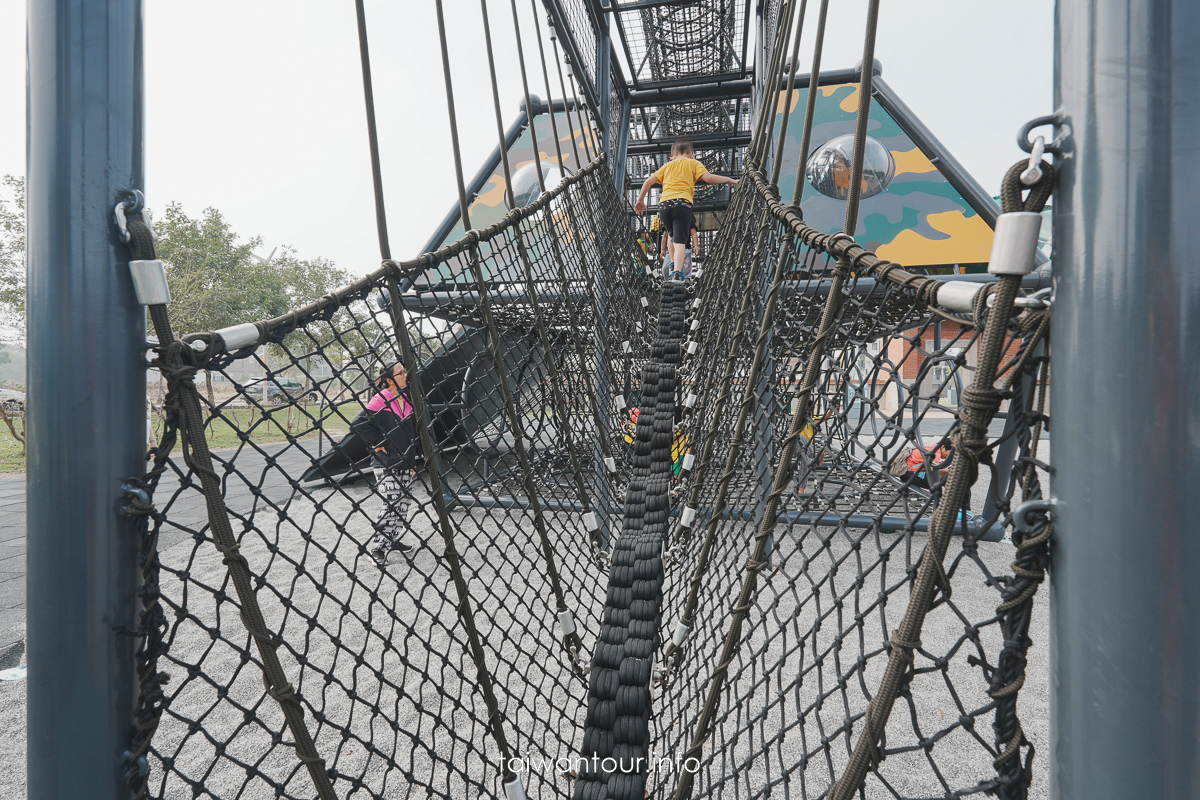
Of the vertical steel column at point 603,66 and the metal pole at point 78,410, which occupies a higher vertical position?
the vertical steel column at point 603,66

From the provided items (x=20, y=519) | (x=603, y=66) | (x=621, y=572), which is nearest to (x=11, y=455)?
(x=20, y=519)

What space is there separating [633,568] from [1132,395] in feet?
3.17

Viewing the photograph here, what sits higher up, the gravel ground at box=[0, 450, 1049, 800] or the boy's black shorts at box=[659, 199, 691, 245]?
the boy's black shorts at box=[659, 199, 691, 245]

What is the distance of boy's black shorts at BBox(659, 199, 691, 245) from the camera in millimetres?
3240

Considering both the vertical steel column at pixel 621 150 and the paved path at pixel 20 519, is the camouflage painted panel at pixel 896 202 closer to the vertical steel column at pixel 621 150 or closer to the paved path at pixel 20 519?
the vertical steel column at pixel 621 150

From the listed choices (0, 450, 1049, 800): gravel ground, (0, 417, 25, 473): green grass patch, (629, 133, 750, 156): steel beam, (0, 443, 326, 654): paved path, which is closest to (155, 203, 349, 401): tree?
(0, 417, 25, 473): green grass patch

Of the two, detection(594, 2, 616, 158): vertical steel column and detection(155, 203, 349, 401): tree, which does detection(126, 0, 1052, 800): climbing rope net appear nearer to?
detection(594, 2, 616, 158): vertical steel column

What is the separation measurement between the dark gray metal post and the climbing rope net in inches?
1.6

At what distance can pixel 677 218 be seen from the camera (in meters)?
3.27

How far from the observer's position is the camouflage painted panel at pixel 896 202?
3.16 m

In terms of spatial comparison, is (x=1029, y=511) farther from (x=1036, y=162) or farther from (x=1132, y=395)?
(x=1036, y=162)

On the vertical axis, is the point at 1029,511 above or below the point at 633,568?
above

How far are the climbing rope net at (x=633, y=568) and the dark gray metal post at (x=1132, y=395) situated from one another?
0.04 meters

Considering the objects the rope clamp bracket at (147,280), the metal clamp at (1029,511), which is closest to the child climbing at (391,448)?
the rope clamp bracket at (147,280)
